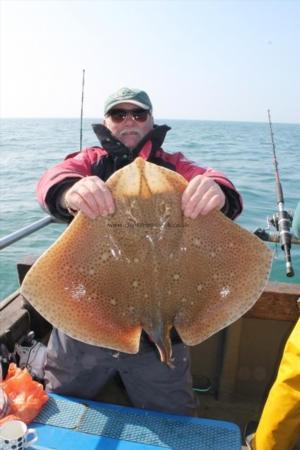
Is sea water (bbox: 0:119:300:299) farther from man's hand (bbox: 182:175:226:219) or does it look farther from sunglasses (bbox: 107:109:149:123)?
man's hand (bbox: 182:175:226:219)

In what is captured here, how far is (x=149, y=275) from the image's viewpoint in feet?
7.22

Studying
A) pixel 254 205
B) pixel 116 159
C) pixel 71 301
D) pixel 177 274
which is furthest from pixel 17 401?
pixel 254 205

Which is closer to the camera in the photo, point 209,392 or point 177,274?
A: point 177,274

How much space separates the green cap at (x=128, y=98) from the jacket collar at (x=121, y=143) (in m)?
0.18

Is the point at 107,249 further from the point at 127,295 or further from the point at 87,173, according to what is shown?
the point at 87,173

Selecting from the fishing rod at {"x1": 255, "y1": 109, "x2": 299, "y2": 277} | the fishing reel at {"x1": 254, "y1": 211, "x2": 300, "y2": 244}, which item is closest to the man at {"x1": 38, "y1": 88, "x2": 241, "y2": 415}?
the fishing rod at {"x1": 255, "y1": 109, "x2": 299, "y2": 277}

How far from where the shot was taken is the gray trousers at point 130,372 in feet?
9.62

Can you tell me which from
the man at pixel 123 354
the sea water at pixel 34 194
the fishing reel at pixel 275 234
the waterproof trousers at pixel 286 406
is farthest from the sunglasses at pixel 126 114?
the sea water at pixel 34 194

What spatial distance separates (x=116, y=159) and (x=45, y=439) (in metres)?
2.01

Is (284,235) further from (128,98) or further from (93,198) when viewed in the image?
(93,198)

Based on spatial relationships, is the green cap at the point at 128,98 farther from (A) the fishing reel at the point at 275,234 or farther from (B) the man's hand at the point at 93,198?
(A) the fishing reel at the point at 275,234

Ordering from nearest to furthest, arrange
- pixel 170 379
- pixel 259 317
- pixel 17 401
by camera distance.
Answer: pixel 17 401 → pixel 170 379 → pixel 259 317

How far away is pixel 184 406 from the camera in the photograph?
300 centimetres

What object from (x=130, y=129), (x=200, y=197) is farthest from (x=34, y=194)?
(x=200, y=197)
